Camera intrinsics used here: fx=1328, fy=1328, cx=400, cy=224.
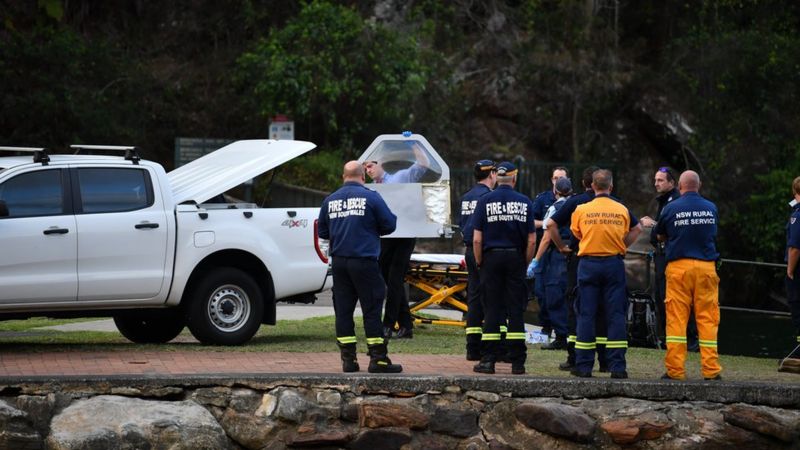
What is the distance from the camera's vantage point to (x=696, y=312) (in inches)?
460

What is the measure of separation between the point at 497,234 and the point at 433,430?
1876 mm

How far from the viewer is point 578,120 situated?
32.9 metres

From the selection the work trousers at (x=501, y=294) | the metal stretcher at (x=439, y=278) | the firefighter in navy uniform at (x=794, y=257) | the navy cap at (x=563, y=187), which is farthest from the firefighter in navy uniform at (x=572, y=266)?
the metal stretcher at (x=439, y=278)

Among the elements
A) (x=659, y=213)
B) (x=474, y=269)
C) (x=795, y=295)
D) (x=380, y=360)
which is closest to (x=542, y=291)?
(x=474, y=269)

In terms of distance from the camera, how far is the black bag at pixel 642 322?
1503 cm

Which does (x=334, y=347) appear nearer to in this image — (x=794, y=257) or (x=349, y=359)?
(x=349, y=359)

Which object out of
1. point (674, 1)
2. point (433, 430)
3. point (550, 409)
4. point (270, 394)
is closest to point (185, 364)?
point (270, 394)

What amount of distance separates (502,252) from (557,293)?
2759 millimetres

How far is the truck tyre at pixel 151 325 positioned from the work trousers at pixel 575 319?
4.25 meters

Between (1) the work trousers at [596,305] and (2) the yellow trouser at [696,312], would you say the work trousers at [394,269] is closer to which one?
(1) the work trousers at [596,305]

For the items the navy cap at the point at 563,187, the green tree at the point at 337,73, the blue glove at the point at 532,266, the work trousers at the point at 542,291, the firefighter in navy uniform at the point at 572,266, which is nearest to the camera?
the firefighter in navy uniform at the point at 572,266

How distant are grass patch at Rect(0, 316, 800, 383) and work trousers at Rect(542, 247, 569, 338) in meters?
0.33

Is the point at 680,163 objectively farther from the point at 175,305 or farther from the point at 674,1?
the point at 175,305

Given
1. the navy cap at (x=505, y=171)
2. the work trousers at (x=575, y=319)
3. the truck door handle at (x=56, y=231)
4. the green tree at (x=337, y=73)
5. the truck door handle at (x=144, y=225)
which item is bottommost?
the work trousers at (x=575, y=319)
